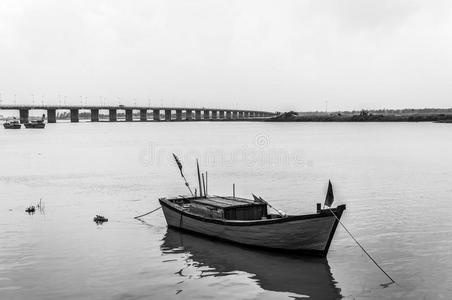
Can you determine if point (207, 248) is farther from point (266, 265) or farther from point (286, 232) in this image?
point (286, 232)

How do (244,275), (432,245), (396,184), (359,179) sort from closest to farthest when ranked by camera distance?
(244,275)
(432,245)
(396,184)
(359,179)

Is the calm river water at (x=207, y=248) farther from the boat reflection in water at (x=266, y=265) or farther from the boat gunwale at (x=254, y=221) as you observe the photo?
the boat gunwale at (x=254, y=221)

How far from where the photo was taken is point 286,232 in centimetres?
1822

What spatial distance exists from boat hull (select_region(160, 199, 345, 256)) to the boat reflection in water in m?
0.30

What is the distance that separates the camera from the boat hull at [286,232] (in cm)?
1766

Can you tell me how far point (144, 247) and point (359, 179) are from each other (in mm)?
24538

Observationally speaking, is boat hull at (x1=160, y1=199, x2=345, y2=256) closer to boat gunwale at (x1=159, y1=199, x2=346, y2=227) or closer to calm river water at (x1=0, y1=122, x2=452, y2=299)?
boat gunwale at (x1=159, y1=199, x2=346, y2=227)

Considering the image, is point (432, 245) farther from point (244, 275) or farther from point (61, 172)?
point (61, 172)

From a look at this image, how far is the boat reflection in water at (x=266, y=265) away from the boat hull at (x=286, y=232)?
0.99 feet

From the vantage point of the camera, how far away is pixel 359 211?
27.2 m

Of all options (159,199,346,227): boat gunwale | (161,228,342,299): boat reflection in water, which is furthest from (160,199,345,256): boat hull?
(161,228,342,299): boat reflection in water

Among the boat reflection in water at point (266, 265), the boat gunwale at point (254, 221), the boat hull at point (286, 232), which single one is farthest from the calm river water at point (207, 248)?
the boat gunwale at point (254, 221)

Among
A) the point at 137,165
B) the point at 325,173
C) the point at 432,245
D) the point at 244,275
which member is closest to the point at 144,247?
the point at 244,275

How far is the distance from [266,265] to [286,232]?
1.31 meters
